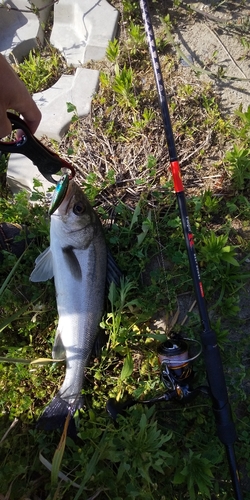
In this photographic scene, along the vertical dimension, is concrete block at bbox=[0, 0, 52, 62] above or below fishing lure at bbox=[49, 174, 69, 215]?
above

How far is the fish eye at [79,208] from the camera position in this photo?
3021mm

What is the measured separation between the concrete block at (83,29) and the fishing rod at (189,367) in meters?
1.34

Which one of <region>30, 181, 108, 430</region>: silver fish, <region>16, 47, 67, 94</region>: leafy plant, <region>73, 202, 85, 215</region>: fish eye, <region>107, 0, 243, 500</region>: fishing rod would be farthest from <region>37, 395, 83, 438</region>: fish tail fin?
<region>16, 47, 67, 94</region>: leafy plant

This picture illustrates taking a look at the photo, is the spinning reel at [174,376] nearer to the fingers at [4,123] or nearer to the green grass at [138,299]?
the green grass at [138,299]

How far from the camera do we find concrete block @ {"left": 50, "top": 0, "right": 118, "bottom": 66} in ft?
14.3

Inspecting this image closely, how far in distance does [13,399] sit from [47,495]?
73 cm

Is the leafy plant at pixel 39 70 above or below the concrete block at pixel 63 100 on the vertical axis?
above

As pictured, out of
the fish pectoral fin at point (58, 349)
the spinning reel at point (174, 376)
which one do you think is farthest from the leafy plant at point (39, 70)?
the spinning reel at point (174, 376)

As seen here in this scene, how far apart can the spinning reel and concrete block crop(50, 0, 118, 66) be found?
319 cm

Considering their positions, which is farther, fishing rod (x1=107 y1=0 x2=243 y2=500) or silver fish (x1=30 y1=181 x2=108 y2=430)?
silver fish (x1=30 y1=181 x2=108 y2=430)

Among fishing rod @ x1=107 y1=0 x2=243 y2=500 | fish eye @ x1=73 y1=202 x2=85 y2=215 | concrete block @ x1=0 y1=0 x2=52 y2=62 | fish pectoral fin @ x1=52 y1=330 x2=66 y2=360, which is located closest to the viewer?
fishing rod @ x1=107 y1=0 x2=243 y2=500

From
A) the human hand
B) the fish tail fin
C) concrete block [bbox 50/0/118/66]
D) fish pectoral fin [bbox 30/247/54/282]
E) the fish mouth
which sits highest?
concrete block [bbox 50/0/118/66]

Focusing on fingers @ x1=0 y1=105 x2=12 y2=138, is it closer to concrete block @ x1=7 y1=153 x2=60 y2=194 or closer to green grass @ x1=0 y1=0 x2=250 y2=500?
green grass @ x1=0 y1=0 x2=250 y2=500

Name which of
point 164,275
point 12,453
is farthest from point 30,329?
point 164,275
